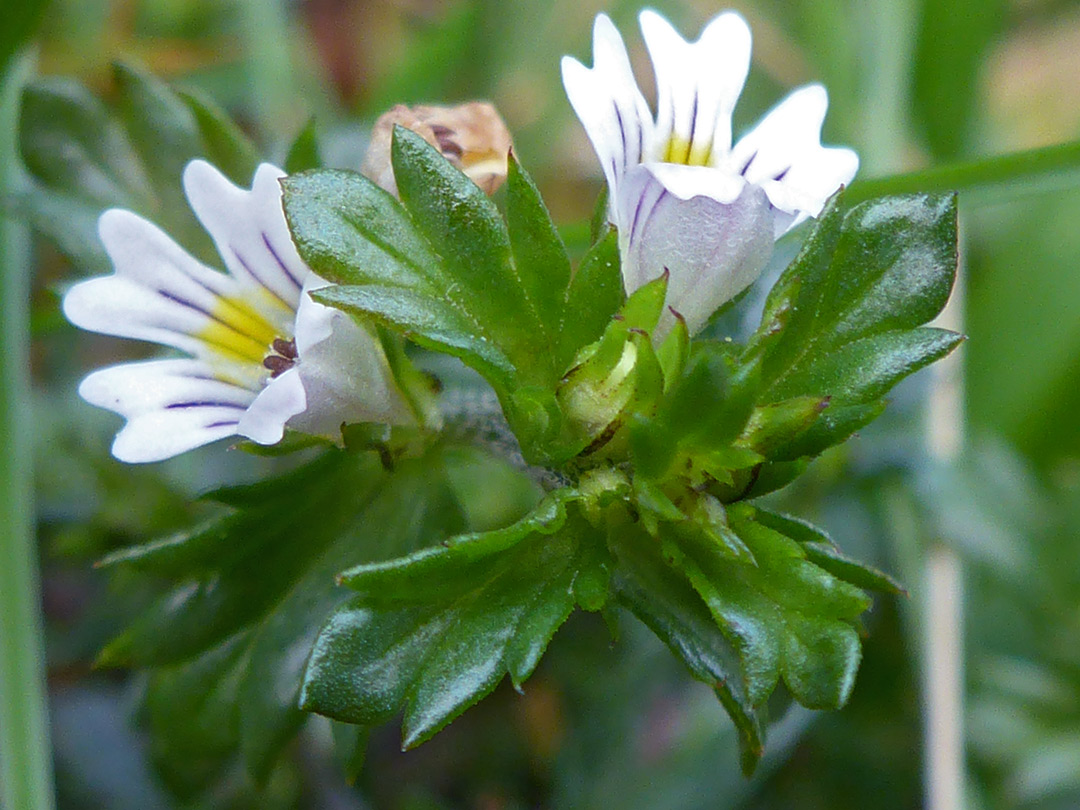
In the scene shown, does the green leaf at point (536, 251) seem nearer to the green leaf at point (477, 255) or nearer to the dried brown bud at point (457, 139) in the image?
the green leaf at point (477, 255)

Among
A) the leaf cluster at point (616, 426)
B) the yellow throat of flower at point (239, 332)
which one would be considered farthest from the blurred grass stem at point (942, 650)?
the yellow throat of flower at point (239, 332)

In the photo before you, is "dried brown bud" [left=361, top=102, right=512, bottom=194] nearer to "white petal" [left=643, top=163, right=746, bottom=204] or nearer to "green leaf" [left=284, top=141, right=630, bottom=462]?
"green leaf" [left=284, top=141, right=630, bottom=462]

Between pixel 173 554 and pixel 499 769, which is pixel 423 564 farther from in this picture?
pixel 499 769

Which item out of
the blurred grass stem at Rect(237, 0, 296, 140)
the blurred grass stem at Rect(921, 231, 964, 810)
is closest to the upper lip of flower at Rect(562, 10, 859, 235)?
the blurred grass stem at Rect(921, 231, 964, 810)

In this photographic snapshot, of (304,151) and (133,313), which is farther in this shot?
(304,151)

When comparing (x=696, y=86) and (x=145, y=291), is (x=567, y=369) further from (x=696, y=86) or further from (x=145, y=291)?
(x=145, y=291)

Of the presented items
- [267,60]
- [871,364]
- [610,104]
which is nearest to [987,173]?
[871,364]
